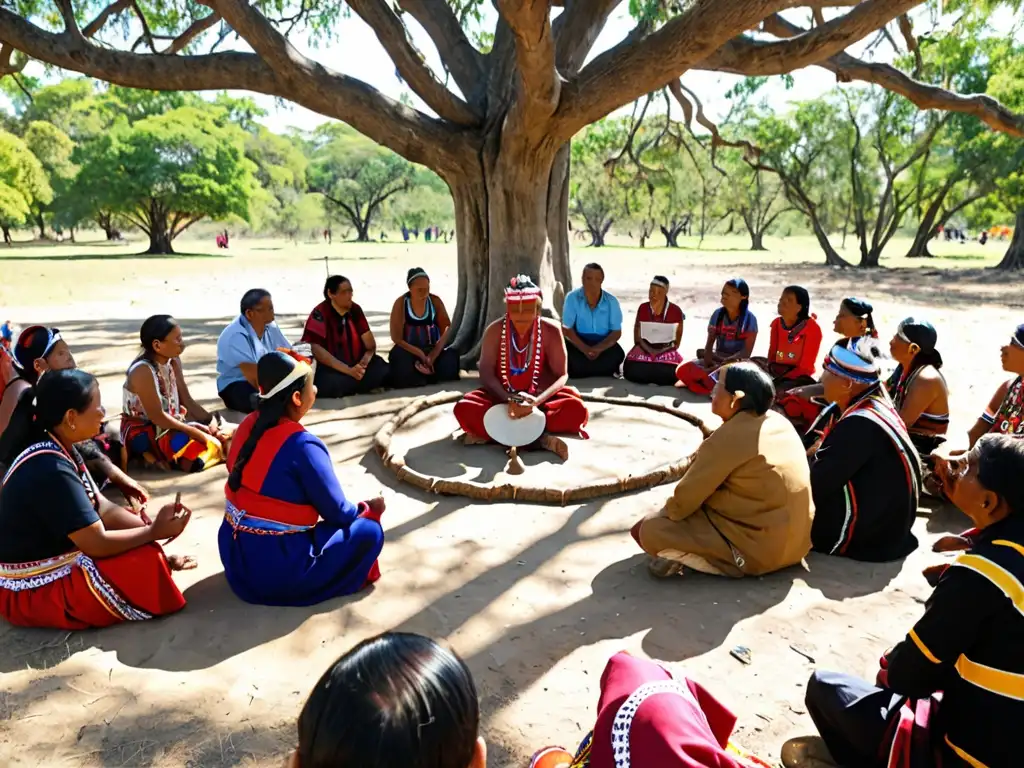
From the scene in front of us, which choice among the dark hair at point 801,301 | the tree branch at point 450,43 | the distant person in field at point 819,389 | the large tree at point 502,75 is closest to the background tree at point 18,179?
the large tree at point 502,75

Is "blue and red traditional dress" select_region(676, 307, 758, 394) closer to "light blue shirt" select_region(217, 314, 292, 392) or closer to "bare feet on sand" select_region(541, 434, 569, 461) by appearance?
"bare feet on sand" select_region(541, 434, 569, 461)

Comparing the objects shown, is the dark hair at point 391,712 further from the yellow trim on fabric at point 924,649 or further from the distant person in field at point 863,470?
the distant person in field at point 863,470

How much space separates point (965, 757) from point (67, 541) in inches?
131

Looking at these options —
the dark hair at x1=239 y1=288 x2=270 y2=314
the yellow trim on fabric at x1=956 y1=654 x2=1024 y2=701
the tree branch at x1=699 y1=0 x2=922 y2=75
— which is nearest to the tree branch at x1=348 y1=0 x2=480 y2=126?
the tree branch at x1=699 y1=0 x2=922 y2=75

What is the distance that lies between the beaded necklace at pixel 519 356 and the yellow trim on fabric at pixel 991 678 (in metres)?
4.02

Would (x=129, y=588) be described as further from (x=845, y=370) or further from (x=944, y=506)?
(x=944, y=506)

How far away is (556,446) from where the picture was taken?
5.54 meters

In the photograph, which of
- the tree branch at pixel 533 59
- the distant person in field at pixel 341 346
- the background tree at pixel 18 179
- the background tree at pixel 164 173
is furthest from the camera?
the background tree at pixel 164 173

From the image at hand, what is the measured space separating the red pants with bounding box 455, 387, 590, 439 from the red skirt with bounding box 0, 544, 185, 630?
9.31ft

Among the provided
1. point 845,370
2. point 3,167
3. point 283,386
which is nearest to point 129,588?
point 283,386

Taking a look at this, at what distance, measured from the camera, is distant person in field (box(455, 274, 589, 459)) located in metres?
5.59

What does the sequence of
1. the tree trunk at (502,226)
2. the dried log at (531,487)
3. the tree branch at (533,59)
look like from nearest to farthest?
the dried log at (531,487) < the tree branch at (533,59) < the tree trunk at (502,226)

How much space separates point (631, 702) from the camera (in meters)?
1.66

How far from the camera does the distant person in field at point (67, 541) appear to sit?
115 inches
